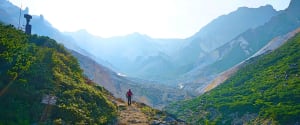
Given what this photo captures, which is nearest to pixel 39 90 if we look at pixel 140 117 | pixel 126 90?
pixel 140 117

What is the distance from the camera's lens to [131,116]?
102 feet

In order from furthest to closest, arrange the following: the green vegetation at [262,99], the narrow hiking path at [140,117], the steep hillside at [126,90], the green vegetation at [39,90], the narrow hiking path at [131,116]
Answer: the steep hillside at [126,90] < the green vegetation at [262,99] < the narrow hiking path at [140,117] < the narrow hiking path at [131,116] < the green vegetation at [39,90]

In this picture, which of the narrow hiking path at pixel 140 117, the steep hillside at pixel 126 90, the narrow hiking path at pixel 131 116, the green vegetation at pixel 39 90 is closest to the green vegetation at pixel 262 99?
the narrow hiking path at pixel 140 117

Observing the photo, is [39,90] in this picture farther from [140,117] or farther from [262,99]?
[262,99]

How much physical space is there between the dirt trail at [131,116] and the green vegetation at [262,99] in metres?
24.5

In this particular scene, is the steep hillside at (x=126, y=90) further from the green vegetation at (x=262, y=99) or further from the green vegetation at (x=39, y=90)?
the green vegetation at (x=39, y=90)

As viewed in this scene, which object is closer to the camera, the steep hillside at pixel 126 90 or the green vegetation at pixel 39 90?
the green vegetation at pixel 39 90

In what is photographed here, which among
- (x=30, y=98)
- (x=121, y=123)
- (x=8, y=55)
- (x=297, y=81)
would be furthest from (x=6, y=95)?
(x=297, y=81)

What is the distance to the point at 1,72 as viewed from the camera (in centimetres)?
2469

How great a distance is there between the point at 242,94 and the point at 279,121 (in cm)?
2610

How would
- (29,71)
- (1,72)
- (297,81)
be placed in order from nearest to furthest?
(1,72) < (29,71) < (297,81)

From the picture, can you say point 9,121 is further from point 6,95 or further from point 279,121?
point 279,121

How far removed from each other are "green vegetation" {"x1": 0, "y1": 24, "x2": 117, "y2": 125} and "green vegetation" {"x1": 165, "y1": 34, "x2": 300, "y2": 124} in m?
31.0

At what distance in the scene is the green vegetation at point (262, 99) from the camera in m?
54.4
